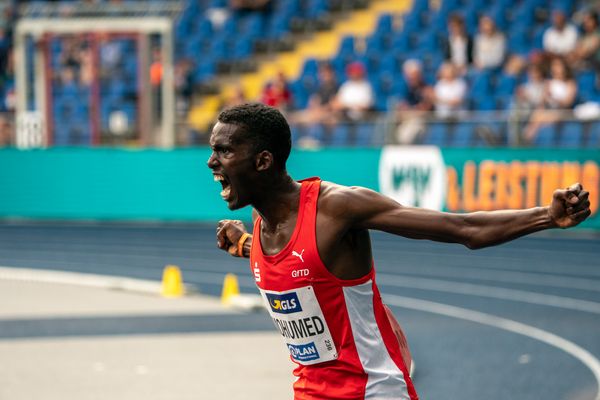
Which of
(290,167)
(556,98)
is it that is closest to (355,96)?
(290,167)

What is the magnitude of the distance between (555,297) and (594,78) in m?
6.36

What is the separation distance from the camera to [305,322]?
3.80 metres

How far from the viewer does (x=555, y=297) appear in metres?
11.4

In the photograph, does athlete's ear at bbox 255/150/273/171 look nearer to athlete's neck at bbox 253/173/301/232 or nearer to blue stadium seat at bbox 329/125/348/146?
athlete's neck at bbox 253/173/301/232

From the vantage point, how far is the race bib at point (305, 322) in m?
3.75

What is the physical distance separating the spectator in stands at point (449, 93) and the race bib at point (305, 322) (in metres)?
13.6

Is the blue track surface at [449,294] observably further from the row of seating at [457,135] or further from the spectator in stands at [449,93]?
the spectator in stands at [449,93]

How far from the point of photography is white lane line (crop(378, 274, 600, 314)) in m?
11.0

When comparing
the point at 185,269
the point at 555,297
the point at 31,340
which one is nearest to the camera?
the point at 31,340

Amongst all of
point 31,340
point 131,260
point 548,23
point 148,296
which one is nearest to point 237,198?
point 31,340

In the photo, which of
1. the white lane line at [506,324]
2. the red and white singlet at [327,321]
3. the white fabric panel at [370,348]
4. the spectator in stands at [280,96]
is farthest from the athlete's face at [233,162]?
the spectator in stands at [280,96]

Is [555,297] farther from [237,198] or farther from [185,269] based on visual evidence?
[237,198]

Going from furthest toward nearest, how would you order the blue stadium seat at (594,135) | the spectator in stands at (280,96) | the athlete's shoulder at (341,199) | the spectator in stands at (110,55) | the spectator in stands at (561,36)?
the spectator in stands at (110,55)
the spectator in stands at (280,96)
the spectator in stands at (561,36)
the blue stadium seat at (594,135)
the athlete's shoulder at (341,199)

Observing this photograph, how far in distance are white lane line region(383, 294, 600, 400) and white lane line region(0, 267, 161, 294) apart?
8.66 ft
